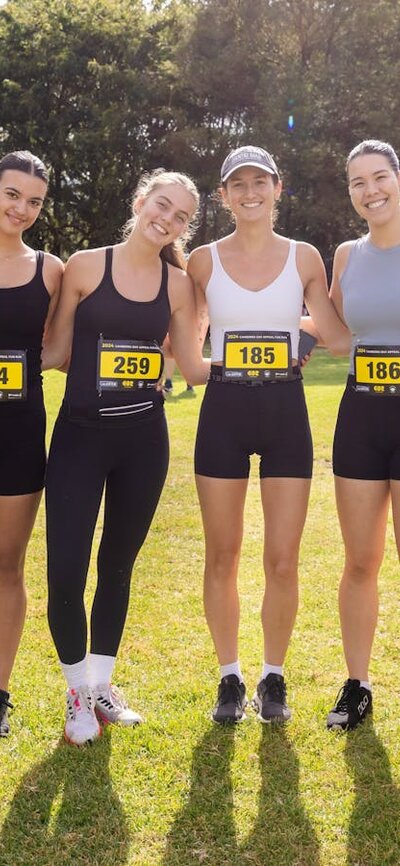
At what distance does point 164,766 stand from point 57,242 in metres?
27.6

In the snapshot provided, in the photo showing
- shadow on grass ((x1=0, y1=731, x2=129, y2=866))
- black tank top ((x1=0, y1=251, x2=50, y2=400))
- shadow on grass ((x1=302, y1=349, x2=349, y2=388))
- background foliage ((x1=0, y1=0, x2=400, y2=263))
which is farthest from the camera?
background foliage ((x1=0, y1=0, x2=400, y2=263))

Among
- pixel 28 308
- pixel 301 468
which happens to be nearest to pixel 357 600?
pixel 301 468

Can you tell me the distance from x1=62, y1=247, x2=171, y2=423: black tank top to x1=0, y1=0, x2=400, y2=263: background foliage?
23758mm

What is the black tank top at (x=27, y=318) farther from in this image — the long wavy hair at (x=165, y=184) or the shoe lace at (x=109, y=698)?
the shoe lace at (x=109, y=698)

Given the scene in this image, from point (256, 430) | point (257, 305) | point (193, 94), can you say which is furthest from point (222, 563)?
point (193, 94)

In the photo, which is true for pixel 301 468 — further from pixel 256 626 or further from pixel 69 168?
pixel 69 168

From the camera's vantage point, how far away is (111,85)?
27.3m

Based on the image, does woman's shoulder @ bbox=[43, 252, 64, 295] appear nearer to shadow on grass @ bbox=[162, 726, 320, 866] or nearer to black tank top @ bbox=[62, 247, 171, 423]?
black tank top @ bbox=[62, 247, 171, 423]

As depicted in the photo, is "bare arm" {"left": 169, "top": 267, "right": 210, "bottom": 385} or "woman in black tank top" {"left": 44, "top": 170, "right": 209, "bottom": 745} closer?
"woman in black tank top" {"left": 44, "top": 170, "right": 209, "bottom": 745}

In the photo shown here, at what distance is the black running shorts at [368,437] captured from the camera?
2996 millimetres

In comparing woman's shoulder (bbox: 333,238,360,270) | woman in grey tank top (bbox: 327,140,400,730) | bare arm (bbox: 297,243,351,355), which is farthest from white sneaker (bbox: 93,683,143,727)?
woman's shoulder (bbox: 333,238,360,270)

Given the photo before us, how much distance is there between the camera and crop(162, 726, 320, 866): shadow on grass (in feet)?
8.18

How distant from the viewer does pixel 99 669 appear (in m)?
3.30

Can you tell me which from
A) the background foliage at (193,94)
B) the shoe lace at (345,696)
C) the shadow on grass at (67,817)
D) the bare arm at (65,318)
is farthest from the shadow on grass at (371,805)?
the background foliage at (193,94)
